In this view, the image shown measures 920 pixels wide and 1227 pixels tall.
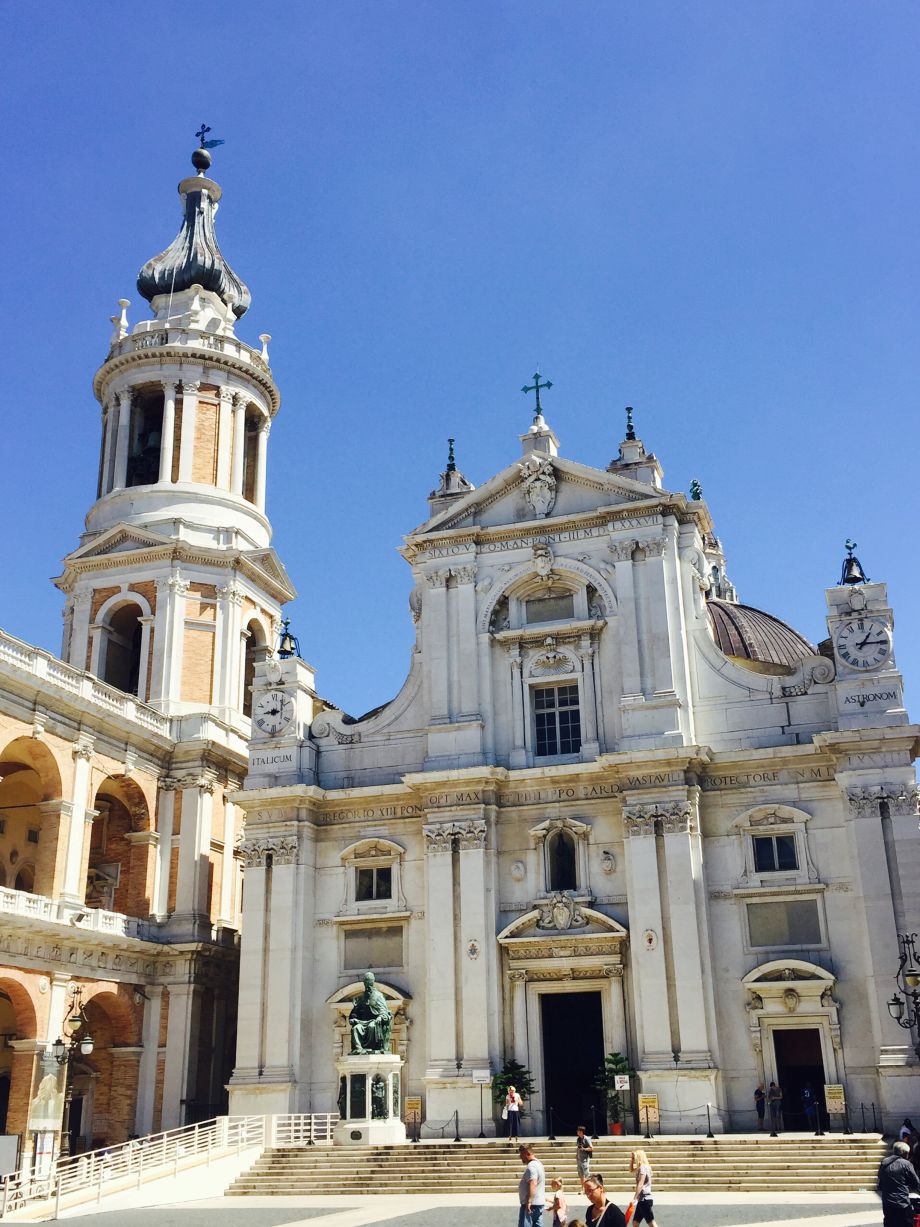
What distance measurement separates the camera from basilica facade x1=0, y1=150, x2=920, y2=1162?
1342 inches

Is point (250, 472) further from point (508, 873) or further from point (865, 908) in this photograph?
point (865, 908)

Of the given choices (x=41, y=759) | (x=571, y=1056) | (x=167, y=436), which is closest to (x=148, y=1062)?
(x=41, y=759)

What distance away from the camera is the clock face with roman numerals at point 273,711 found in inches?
1606

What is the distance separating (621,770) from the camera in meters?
36.4

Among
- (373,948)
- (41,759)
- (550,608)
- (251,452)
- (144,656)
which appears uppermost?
(251,452)

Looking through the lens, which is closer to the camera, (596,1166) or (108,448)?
(596,1166)

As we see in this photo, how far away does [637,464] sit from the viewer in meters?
40.5

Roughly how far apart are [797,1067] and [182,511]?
94.2 ft

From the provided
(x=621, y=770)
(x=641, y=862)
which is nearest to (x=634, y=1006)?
(x=641, y=862)

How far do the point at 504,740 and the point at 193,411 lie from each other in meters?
19.5

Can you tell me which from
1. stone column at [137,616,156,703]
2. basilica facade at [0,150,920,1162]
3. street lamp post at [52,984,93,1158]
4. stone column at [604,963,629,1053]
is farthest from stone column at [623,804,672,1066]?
stone column at [137,616,156,703]

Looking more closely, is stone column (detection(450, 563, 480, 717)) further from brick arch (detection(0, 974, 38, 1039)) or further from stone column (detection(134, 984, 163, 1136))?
brick arch (detection(0, 974, 38, 1039))

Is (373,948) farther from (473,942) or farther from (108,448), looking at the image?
(108,448)

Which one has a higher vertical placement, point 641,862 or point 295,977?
point 641,862
